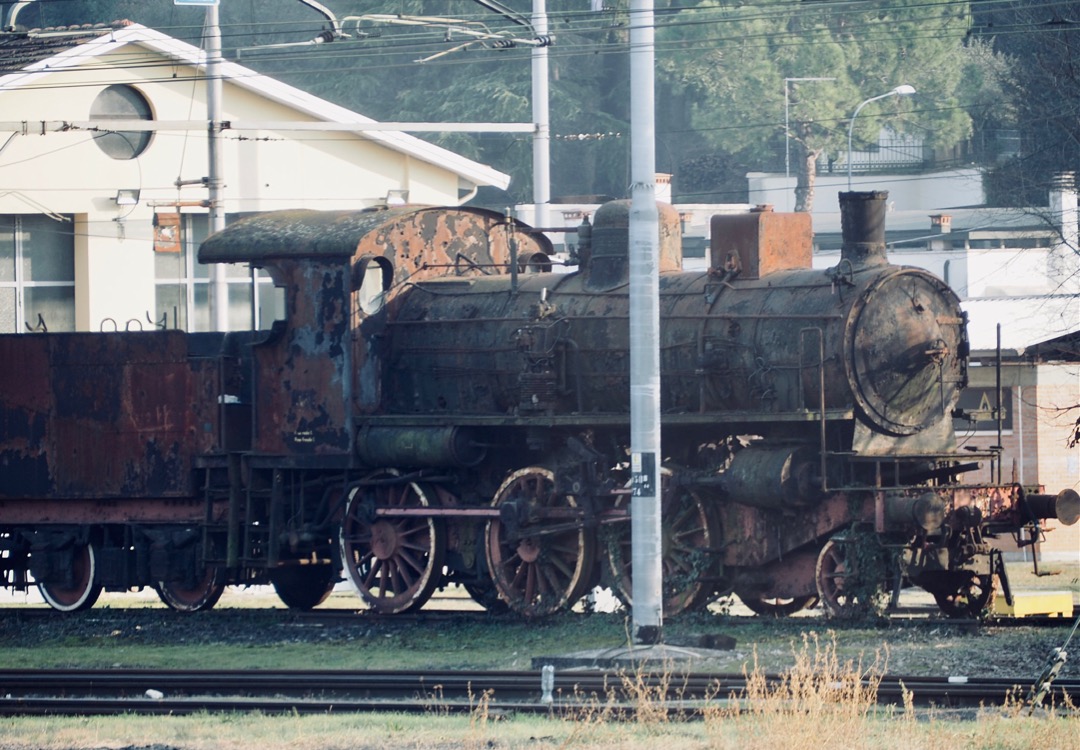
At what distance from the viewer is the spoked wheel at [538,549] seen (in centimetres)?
1639

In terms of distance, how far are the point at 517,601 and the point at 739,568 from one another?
2193 mm

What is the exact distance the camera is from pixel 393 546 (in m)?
17.3

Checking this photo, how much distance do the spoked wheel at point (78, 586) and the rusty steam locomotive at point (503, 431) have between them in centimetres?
5

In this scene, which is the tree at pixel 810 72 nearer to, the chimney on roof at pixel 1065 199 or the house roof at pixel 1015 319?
the chimney on roof at pixel 1065 199

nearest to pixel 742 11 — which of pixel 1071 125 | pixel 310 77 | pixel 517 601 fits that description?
pixel 310 77

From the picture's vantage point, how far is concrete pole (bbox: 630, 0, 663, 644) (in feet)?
45.5

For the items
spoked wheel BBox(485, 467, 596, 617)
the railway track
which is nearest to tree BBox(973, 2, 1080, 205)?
spoked wheel BBox(485, 467, 596, 617)

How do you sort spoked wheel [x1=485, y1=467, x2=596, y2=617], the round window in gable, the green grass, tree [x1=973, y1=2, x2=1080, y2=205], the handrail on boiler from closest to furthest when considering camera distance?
the green grass < the handrail on boiler < spoked wheel [x1=485, y1=467, x2=596, y2=617] < the round window in gable < tree [x1=973, y1=2, x2=1080, y2=205]

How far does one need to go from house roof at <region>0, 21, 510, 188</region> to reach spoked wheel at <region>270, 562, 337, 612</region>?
12.1m

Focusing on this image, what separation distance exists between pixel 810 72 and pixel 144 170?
32.0 m

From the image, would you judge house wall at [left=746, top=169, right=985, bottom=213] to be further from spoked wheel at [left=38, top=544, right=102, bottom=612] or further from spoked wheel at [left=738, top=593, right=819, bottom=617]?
spoked wheel at [left=738, top=593, right=819, bottom=617]

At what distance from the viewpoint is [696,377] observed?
52.3 ft

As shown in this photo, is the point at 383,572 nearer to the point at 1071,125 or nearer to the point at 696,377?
the point at 696,377

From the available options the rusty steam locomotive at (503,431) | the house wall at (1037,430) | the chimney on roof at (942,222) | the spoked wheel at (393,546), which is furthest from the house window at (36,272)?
the chimney on roof at (942,222)
